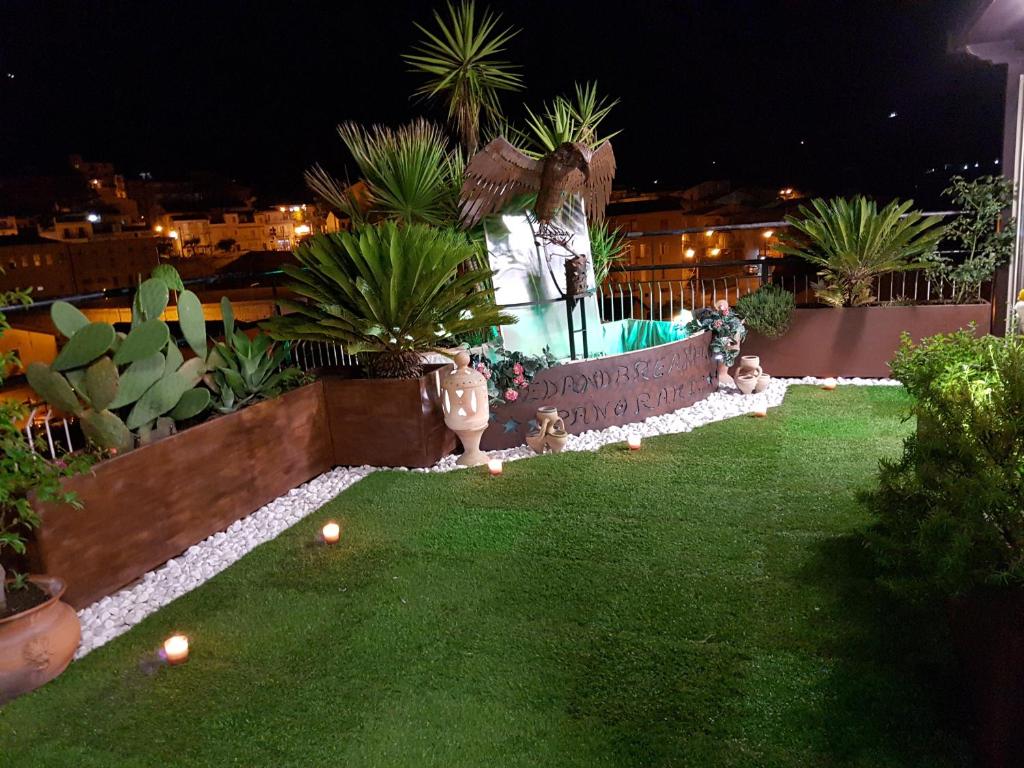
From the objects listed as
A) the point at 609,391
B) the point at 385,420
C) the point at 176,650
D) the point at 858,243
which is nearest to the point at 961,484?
the point at 176,650

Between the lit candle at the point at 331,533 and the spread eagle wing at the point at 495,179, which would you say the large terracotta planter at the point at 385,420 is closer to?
the lit candle at the point at 331,533

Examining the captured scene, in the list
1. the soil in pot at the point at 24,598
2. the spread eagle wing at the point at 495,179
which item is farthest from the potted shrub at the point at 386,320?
the soil in pot at the point at 24,598

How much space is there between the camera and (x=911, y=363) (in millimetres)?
2965

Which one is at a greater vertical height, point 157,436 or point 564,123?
point 564,123

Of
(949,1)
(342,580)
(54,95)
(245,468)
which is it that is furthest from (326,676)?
(54,95)

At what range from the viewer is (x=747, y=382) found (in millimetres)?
6449

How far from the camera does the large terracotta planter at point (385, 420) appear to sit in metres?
4.77

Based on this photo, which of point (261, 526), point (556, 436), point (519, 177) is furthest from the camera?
point (519, 177)

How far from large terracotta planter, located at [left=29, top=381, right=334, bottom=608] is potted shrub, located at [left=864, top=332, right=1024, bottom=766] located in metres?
3.13

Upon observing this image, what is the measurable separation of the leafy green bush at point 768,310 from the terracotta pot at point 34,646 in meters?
5.82

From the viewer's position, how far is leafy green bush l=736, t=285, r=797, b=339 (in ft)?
22.1

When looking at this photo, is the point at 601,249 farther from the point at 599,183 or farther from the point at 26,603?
the point at 26,603

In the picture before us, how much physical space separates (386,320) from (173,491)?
167 centimetres

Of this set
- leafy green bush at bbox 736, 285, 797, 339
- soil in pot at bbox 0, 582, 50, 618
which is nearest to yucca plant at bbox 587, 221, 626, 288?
leafy green bush at bbox 736, 285, 797, 339
